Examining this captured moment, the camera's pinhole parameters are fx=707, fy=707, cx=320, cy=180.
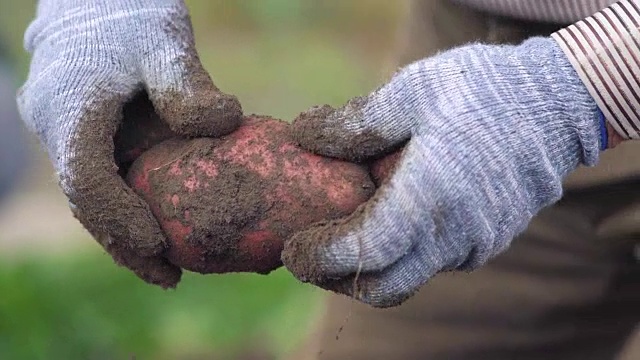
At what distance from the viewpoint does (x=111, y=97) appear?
0.89 meters

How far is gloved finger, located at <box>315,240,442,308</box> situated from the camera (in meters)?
0.77

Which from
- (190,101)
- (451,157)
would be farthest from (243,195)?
(451,157)

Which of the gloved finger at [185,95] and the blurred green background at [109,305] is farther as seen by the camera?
the blurred green background at [109,305]

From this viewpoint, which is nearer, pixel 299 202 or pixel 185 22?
pixel 299 202

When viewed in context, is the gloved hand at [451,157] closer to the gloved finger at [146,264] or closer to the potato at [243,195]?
the potato at [243,195]

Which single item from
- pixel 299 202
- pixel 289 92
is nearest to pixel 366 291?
pixel 299 202

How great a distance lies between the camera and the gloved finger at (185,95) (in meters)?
0.86

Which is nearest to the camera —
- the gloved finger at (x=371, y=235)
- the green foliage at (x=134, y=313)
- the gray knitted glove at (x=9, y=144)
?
the gloved finger at (x=371, y=235)

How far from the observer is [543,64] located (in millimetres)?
797

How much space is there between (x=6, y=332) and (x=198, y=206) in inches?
60.0

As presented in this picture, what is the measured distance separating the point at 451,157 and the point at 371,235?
0.12 metres

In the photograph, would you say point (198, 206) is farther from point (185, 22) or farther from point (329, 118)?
point (185, 22)

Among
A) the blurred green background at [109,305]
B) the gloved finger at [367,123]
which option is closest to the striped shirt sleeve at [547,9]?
the gloved finger at [367,123]

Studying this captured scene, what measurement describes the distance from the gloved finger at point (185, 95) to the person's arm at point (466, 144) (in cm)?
14
